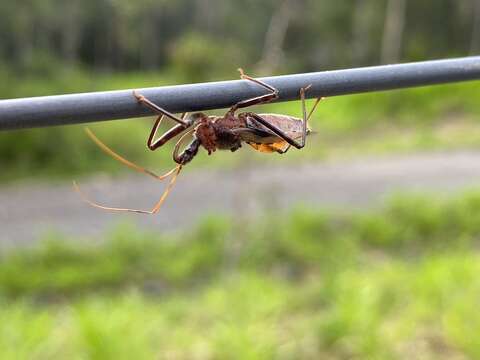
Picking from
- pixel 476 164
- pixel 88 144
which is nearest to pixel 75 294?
pixel 88 144

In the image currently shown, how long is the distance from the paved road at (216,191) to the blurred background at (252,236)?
47 millimetres

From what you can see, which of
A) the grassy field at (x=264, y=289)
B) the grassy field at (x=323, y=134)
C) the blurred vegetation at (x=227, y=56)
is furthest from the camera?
the blurred vegetation at (x=227, y=56)

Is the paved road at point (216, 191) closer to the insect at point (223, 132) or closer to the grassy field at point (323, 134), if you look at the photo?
the grassy field at point (323, 134)

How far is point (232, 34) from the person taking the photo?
30.2 m

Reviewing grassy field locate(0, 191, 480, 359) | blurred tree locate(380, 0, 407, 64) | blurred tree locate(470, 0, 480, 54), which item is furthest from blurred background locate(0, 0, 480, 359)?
blurred tree locate(470, 0, 480, 54)

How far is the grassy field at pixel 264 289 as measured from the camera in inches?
157

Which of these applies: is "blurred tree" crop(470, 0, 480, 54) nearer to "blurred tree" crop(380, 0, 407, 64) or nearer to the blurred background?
"blurred tree" crop(380, 0, 407, 64)

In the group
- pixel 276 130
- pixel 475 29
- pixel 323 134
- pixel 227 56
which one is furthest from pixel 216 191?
pixel 475 29

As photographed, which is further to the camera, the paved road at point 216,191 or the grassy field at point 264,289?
the paved road at point 216,191

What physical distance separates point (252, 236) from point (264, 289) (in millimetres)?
1552

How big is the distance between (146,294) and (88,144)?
7018mm

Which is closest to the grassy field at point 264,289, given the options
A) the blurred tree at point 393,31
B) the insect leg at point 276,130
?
the insect leg at point 276,130

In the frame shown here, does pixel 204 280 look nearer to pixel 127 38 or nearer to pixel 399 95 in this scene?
pixel 399 95

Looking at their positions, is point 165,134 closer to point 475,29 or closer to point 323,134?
point 323,134
